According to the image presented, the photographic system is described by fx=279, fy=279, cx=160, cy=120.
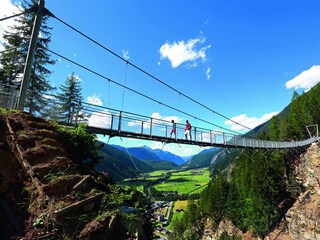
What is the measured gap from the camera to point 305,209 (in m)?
A: 42.5

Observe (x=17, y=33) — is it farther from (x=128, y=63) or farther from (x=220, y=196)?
(x=220, y=196)

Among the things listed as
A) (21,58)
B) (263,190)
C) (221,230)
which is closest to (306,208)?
(263,190)

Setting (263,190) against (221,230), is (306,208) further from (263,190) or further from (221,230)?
(221,230)

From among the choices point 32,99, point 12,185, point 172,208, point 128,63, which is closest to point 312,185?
point 128,63

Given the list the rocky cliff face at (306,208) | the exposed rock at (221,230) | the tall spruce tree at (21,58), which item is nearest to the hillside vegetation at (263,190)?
the exposed rock at (221,230)

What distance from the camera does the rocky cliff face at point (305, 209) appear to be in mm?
39562

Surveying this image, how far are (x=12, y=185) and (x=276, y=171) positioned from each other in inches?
2265

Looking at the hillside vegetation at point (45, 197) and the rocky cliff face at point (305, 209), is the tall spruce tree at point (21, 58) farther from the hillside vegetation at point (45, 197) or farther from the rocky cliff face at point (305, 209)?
the rocky cliff face at point (305, 209)

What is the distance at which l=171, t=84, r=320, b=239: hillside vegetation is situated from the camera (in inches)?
2093

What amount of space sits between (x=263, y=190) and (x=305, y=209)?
1195 cm

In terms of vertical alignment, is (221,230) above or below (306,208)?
below

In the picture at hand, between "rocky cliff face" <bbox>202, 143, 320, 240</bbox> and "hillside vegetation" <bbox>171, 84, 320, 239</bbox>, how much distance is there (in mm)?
1921

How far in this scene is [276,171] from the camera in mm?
56219

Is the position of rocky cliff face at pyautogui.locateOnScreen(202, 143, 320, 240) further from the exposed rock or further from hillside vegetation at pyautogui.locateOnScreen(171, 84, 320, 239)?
the exposed rock
